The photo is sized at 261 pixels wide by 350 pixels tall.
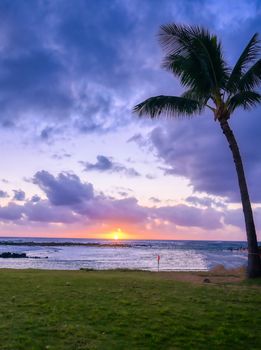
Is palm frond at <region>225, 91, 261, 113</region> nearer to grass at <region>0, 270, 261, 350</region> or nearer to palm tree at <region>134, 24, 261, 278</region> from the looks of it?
palm tree at <region>134, 24, 261, 278</region>

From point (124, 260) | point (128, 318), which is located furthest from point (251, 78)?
point (124, 260)

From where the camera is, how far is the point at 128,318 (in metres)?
8.33

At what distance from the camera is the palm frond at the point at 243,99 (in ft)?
59.3

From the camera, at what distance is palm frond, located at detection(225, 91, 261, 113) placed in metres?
18.1

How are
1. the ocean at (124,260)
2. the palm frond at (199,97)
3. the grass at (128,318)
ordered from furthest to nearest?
the ocean at (124,260), the palm frond at (199,97), the grass at (128,318)

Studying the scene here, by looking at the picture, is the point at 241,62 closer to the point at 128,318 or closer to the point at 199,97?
the point at 199,97

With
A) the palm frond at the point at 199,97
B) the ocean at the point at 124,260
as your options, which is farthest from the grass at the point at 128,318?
the ocean at the point at 124,260

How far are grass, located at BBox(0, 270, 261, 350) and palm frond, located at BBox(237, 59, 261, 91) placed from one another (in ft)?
31.9

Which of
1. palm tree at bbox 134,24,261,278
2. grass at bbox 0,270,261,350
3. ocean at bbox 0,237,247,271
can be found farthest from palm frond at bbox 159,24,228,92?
ocean at bbox 0,237,247,271

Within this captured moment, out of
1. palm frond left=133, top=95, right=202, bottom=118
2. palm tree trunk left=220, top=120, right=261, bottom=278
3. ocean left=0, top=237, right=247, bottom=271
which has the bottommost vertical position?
ocean left=0, top=237, right=247, bottom=271

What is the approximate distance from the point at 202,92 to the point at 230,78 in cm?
143

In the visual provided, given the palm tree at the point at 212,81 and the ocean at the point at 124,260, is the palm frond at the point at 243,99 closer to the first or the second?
the palm tree at the point at 212,81

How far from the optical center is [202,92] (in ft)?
62.3

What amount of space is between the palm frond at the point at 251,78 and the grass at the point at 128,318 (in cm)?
973
